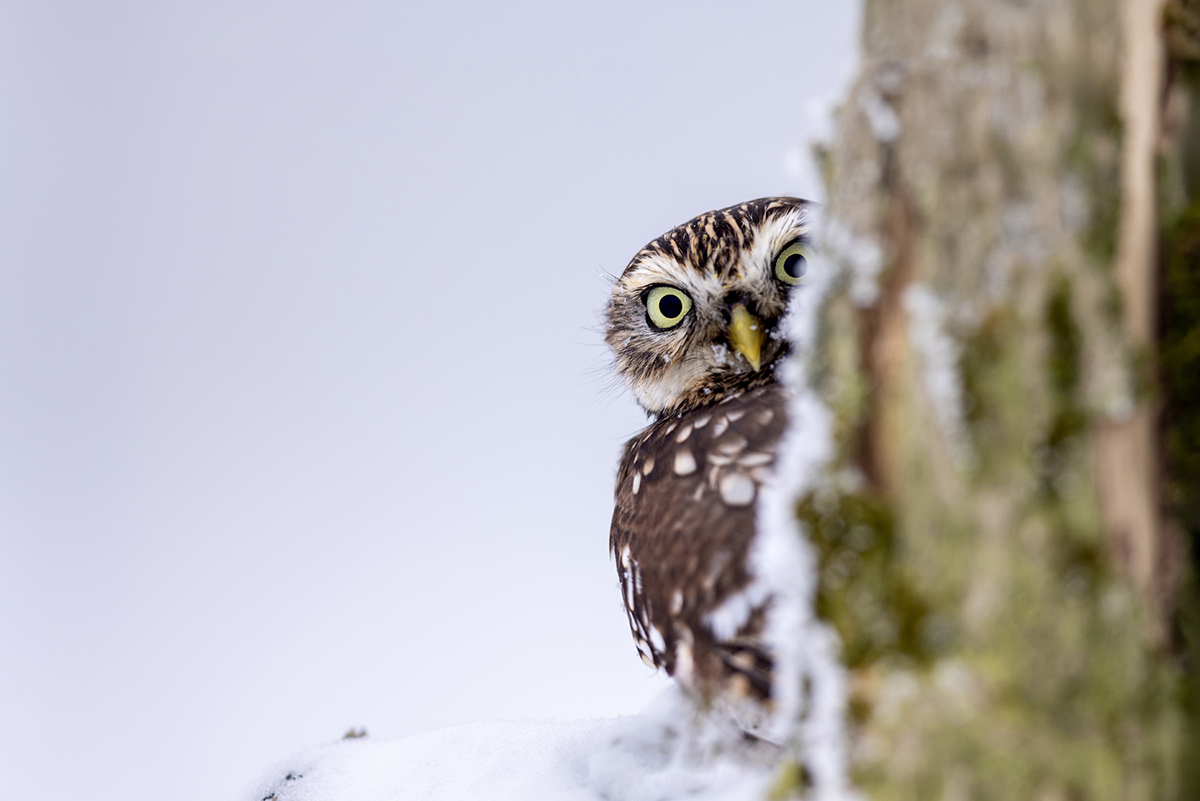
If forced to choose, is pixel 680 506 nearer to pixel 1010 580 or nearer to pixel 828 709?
pixel 828 709

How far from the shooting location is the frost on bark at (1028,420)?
831 millimetres

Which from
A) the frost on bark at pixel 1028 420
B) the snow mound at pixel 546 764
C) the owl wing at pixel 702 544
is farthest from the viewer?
the snow mound at pixel 546 764

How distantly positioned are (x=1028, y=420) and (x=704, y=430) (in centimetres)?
85

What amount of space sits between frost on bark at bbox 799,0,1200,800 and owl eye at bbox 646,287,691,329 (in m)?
1.34

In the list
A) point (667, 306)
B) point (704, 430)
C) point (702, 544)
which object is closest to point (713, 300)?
point (667, 306)

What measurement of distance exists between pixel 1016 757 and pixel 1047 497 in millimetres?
271

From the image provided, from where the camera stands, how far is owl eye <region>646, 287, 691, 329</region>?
224cm


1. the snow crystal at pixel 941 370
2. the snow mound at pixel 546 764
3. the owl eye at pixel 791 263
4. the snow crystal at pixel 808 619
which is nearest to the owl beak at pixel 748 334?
the owl eye at pixel 791 263

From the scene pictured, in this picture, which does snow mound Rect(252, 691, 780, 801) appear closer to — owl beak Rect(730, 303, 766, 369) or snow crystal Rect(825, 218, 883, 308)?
snow crystal Rect(825, 218, 883, 308)

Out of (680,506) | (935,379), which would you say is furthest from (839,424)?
(680,506)

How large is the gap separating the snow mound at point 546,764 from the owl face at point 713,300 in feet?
2.93

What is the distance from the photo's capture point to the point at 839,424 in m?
0.93

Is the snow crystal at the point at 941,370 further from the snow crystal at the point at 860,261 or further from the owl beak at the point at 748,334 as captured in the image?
the owl beak at the point at 748,334

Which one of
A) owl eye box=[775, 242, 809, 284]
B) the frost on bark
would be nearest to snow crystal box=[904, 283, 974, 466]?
the frost on bark
